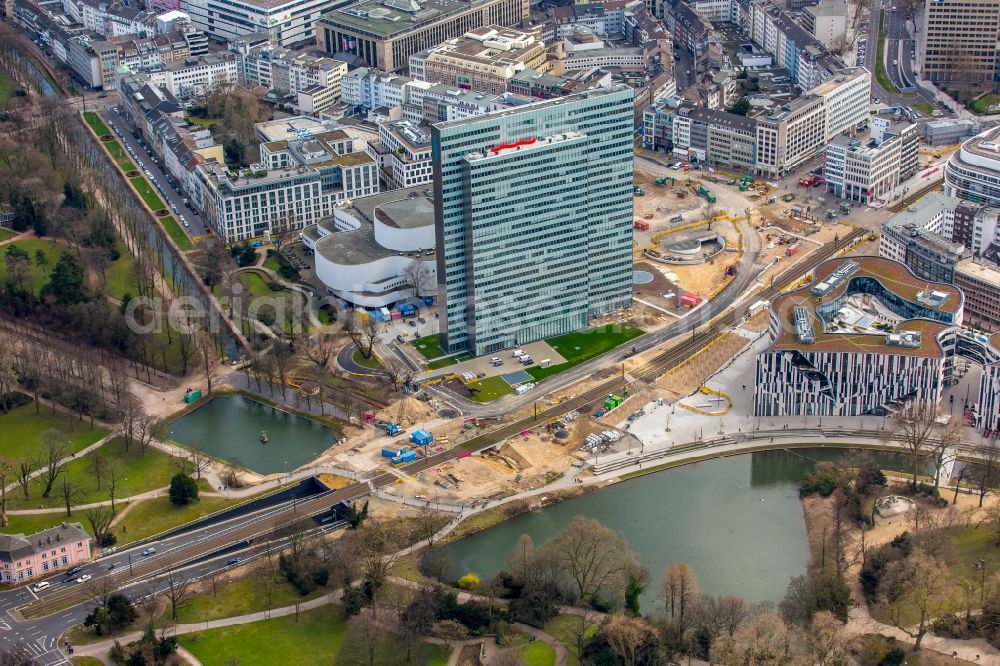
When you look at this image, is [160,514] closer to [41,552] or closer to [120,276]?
[41,552]

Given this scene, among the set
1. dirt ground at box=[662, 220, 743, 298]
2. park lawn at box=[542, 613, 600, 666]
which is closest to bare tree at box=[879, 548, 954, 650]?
park lawn at box=[542, 613, 600, 666]

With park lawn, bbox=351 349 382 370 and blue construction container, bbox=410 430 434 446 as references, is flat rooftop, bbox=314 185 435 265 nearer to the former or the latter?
park lawn, bbox=351 349 382 370

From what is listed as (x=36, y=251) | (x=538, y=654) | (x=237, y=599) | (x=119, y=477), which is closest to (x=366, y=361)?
(x=119, y=477)

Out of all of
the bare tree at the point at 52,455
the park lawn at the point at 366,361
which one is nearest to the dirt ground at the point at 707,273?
the park lawn at the point at 366,361

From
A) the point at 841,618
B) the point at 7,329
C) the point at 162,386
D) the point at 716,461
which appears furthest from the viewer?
the point at 7,329

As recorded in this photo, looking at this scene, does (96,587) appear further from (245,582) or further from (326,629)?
(326,629)

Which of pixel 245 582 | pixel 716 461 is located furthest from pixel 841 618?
pixel 245 582
